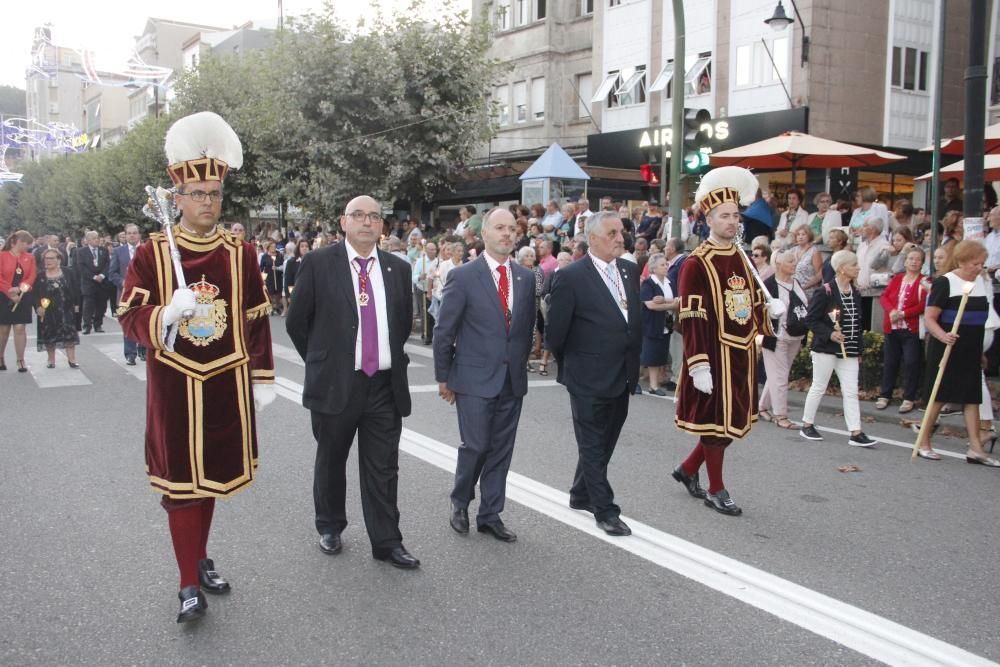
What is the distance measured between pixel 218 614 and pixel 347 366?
1.31 metres

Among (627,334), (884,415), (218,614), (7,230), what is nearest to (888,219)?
(884,415)

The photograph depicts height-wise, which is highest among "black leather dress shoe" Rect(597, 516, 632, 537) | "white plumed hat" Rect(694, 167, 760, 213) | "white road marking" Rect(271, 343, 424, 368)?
"white plumed hat" Rect(694, 167, 760, 213)

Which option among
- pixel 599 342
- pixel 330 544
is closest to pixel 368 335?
pixel 330 544

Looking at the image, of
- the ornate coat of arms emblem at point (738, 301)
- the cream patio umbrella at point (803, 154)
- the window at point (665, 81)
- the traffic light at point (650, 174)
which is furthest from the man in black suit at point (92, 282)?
the window at point (665, 81)

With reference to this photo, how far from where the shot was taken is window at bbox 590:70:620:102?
2830cm

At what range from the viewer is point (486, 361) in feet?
17.1

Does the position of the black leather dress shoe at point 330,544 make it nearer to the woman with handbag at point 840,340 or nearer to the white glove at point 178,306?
the white glove at point 178,306

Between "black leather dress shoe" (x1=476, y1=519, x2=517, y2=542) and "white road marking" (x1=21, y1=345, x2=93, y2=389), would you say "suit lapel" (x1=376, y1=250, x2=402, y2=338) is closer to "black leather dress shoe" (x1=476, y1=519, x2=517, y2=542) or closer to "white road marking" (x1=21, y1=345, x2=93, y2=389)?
"black leather dress shoe" (x1=476, y1=519, x2=517, y2=542)

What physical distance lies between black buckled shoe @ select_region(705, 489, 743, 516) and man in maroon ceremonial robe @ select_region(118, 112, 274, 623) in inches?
117

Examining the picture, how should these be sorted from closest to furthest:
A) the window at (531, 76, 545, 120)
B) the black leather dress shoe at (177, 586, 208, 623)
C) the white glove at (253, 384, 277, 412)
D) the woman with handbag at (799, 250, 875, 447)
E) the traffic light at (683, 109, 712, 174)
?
the black leather dress shoe at (177, 586, 208, 623) → the white glove at (253, 384, 277, 412) → the woman with handbag at (799, 250, 875, 447) → the traffic light at (683, 109, 712, 174) → the window at (531, 76, 545, 120)

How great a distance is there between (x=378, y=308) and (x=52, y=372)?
30.9 feet

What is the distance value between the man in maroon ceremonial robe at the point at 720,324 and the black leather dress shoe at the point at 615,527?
79 centimetres

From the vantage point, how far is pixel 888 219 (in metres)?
→ 14.5

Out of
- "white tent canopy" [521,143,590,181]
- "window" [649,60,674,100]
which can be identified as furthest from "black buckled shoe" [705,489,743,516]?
"window" [649,60,674,100]
